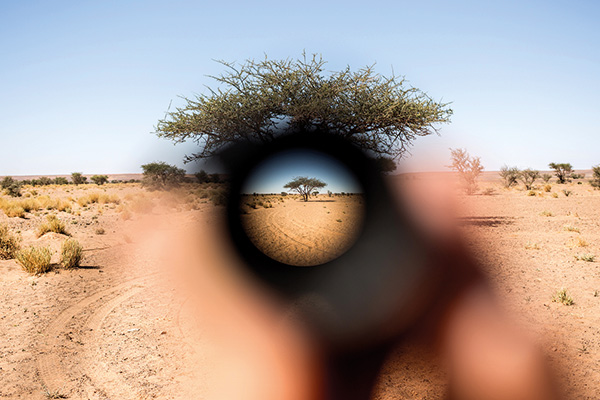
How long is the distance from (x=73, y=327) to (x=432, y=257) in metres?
6.98

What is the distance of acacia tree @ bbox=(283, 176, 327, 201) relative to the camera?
20.8 ft

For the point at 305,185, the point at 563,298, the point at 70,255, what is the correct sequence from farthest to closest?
the point at 70,255 < the point at 563,298 < the point at 305,185

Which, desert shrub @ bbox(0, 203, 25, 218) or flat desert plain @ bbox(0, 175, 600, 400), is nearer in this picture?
flat desert plain @ bbox(0, 175, 600, 400)

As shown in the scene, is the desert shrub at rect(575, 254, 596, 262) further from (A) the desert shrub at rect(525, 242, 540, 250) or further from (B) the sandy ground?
(B) the sandy ground

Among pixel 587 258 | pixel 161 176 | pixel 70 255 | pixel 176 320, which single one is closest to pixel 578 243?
pixel 587 258

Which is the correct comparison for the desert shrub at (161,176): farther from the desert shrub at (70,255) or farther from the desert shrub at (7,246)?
the desert shrub at (70,255)

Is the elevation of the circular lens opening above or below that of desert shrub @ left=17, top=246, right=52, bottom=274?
above

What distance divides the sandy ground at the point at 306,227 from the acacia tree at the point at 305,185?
0.46ft

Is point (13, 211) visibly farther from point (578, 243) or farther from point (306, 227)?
point (578, 243)

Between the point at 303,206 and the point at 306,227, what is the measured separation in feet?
1.34

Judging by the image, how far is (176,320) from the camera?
622 cm

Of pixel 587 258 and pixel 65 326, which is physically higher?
pixel 587 258

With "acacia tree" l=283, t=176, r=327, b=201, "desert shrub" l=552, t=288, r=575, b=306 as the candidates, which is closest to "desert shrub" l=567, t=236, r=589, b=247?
"desert shrub" l=552, t=288, r=575, b=306

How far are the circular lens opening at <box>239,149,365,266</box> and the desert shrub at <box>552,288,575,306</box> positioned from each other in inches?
163
